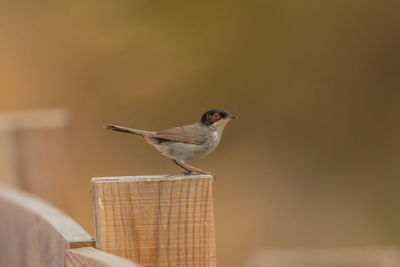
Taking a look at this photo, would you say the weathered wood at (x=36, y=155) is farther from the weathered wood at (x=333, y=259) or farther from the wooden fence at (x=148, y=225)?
the wooden fence at (x=148, y=225)

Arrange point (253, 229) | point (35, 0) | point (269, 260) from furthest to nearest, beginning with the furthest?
point (35, 0), point (253, 229), point (269, 260)

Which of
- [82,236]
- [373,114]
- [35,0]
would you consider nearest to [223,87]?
[373,114]

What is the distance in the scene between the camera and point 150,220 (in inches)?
97.7

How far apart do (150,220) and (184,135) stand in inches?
37.9

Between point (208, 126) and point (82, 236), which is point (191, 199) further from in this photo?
point (208, 126)

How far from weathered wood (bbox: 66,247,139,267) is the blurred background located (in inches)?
235

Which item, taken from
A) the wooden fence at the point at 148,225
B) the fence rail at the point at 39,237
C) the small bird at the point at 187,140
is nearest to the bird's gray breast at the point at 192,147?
the small bird at the point at 187,140

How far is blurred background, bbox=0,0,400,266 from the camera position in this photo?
886 cm

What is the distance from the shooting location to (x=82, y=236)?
8.87ft

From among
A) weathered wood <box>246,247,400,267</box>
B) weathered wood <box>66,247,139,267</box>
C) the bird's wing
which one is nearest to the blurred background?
weathered wood <box>246,247,400,267</box>

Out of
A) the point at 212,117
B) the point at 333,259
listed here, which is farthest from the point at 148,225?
the point at 333,259

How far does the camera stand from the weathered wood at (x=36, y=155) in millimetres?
5492

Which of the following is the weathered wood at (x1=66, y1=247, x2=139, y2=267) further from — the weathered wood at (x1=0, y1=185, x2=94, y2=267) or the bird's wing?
the bird's wing

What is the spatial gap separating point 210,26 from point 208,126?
20.6ft
